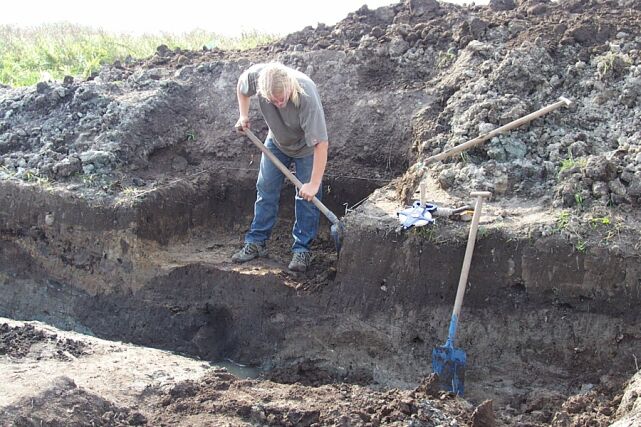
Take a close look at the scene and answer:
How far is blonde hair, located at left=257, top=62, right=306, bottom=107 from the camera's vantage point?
549 centimetres

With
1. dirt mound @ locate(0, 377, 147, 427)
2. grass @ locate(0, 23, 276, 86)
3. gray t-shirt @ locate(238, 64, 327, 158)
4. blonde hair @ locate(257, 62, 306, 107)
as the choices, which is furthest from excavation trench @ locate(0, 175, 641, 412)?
grass @ locate(0, 23, 276, 86)

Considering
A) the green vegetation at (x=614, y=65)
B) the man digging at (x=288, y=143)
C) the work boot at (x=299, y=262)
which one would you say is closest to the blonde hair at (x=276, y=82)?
the man digging at (x=288, y=143)

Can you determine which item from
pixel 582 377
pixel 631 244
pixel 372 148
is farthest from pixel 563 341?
pixel 372 148

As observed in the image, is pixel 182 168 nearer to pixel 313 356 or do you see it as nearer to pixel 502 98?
pixel 313 356

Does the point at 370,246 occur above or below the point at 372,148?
below

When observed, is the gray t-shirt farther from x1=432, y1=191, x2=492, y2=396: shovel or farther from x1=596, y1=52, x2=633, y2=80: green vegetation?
x1=596, y1=52, x2=633, y2=80: green vegetation

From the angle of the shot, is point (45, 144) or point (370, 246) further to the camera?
point (45, 144)

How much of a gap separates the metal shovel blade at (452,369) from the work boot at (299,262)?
1.49 m

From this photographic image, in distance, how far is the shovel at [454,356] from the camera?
17.7 ft

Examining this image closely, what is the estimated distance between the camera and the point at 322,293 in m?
6.13

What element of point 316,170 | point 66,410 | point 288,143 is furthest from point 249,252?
point 66,410

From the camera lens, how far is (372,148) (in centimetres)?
730

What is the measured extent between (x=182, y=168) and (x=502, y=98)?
3.03 meters

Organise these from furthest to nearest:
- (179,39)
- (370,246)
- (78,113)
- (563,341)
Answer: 1. (179,39)
2. (78,113)
3. (370,246)
4. (563,341)
